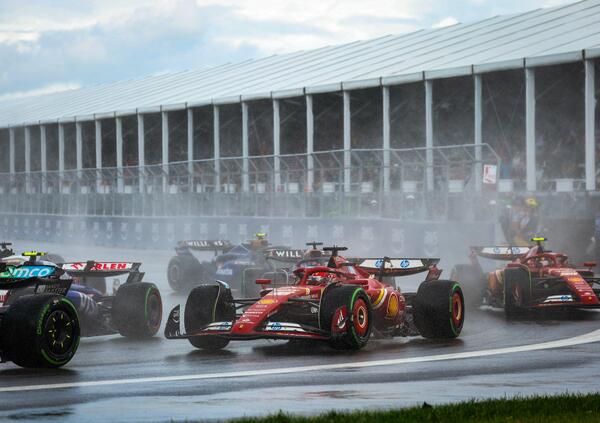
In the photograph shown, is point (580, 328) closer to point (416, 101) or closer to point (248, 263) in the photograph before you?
point (248, 263)

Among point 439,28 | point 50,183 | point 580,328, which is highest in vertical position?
point 439,28

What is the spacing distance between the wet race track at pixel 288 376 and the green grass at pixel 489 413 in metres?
0.52

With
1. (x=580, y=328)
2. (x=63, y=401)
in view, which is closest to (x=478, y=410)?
(x=63, y=401)

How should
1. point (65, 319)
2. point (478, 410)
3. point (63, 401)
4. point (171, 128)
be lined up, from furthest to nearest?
1. point (171, 128)
2. point (65, 319)
3. point (63, 401)
4. point (478, 410)

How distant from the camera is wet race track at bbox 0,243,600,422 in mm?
9532

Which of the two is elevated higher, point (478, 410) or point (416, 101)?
point (416, 101)

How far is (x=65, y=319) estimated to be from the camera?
12.3 m

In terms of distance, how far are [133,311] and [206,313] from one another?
1.85m

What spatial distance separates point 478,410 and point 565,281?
33.7 feet

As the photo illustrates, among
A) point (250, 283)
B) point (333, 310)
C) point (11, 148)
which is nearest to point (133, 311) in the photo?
point (333, 310)

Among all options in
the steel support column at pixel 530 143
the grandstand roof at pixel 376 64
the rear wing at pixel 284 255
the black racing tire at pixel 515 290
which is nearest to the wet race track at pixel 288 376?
the black racing tire at pixel 515 290

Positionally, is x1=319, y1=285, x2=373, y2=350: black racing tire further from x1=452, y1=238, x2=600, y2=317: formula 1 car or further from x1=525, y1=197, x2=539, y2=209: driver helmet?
x1=525, y1=197, x2=539, y2=209: driver helmet

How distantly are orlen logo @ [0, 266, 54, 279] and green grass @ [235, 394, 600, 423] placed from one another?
5.02 m

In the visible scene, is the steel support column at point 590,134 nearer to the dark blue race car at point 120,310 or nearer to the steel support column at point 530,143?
the steel support column at point 530,143
